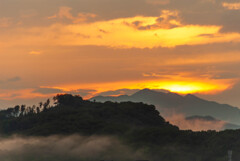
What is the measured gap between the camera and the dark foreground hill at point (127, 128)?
369 ft

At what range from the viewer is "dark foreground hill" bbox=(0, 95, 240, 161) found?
369ft

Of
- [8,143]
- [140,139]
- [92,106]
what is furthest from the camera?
[92,106]

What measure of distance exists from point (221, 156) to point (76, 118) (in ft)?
204

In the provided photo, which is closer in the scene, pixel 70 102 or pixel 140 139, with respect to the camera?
pixel 140 139

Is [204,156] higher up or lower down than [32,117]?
lower down

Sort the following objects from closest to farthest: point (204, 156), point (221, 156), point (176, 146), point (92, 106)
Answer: point (221, 156) < point (204, 156) < point (176, 146) < point (92, 106)

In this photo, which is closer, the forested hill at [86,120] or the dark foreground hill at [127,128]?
the dark foreground hill at [127,128]

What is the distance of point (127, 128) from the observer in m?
146

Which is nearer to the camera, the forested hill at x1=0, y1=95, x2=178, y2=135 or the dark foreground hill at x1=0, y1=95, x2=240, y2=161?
the dark foreground hill at x1=0, y1=95, x2=240, y2=161

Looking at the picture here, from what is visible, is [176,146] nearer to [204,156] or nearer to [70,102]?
[204,156]

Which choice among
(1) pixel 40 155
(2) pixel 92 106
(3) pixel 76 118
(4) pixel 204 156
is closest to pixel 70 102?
(2) pixel 92 106

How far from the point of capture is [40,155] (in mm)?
134625

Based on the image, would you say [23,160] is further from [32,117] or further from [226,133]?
[226,133]

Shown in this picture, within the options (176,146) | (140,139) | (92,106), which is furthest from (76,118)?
(176,146)
